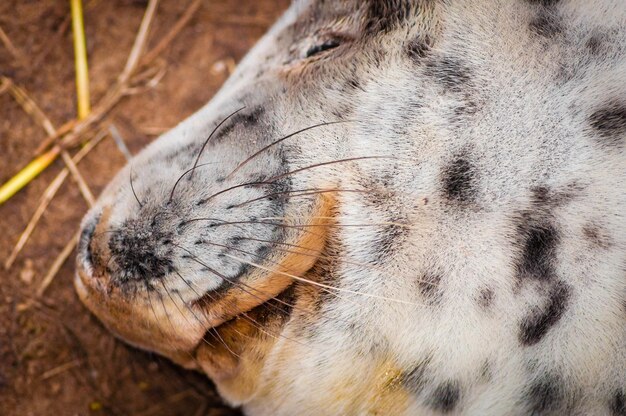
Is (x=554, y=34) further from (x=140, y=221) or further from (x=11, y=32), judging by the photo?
(x=11, y=32)

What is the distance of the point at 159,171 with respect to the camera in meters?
1.29

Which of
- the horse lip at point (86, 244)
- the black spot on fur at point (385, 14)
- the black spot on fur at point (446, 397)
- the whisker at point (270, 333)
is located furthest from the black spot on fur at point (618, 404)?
the horse lip at point (86, 244)

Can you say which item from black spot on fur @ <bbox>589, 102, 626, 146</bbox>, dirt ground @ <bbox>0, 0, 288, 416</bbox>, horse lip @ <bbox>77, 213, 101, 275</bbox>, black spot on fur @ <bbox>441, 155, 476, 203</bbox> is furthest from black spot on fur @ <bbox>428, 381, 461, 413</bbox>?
dirt ground @ <bbox>0, 0, 288, 416</bbox>

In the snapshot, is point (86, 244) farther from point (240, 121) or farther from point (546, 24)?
point (546, 24)

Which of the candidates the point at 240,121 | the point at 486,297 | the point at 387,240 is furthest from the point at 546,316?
the point at 240,121

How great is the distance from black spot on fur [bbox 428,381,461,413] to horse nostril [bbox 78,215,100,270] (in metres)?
0.76

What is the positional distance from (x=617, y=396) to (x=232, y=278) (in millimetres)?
728

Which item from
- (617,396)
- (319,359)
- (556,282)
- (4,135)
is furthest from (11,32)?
(617,396)

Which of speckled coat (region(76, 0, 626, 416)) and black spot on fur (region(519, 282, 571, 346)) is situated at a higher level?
speckled coat (region(76, 0, 626, 416))

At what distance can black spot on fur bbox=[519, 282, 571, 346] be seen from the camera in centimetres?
111

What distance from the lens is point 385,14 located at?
1.25 metres

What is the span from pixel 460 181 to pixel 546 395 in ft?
1.38

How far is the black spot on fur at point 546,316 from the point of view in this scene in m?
1.11

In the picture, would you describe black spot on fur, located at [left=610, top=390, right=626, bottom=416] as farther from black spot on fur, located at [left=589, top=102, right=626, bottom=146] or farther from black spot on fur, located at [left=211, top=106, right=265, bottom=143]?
black spot on fur, located at [left=211, top=106, right=265, bottom=143]
